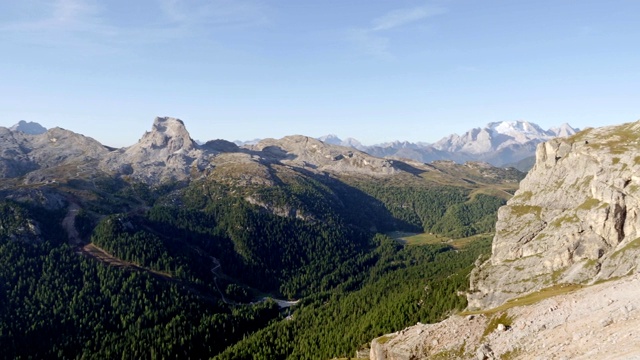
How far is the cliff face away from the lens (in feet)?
371

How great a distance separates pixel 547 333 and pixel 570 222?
7346cm

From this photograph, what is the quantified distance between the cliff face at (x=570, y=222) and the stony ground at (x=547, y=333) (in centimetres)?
3872

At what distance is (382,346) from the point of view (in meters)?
86.2

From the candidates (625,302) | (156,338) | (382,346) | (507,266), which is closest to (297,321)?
(156,338)

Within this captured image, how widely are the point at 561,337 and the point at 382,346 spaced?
33.9 metres

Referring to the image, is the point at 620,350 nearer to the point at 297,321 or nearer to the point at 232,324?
the point at 297,321

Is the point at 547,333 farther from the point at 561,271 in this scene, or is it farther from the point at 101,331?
the point at 101,331

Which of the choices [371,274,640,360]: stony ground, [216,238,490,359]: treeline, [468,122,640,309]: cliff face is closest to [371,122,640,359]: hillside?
[371,274,640,360]: stony ground

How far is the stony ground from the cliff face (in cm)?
3872

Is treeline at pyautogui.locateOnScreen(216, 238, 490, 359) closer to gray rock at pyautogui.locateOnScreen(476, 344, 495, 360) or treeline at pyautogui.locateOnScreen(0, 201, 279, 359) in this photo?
treeline at pyautogui.locateOnScreen(0, 201, 279, 359)

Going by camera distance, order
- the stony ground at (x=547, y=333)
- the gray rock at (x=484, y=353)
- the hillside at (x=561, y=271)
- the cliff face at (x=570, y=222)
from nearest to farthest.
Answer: the stony ground at (x=547, y=333)
the hillside at (x=561, y=271)
the gray rock at (x=484, y=353)
the cliff face at (x=570, y=222)

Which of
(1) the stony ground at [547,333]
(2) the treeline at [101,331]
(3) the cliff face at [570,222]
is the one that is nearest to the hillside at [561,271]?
(1) the stony ground at [547,333]

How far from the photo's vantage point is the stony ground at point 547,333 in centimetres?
5953

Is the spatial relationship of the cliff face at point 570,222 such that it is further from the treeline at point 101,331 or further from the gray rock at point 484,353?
the treeline at point 101,331
